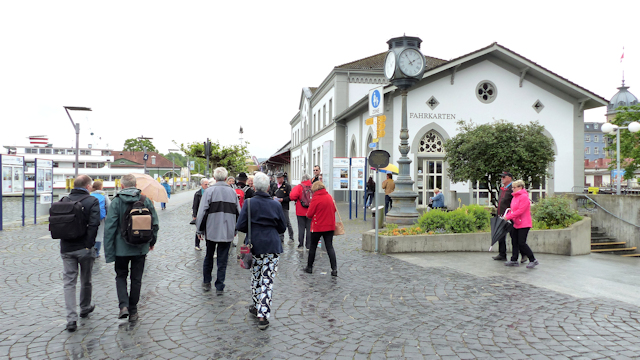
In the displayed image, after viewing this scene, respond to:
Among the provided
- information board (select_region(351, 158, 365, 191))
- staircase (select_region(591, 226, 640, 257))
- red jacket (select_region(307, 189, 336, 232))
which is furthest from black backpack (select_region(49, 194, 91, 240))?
staircase (select_region(591, 226, 640, 257))

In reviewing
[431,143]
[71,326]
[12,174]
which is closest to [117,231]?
[71,326]

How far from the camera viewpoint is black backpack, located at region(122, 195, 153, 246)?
4.95 metres

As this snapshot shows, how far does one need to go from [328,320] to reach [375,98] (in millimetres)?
5925

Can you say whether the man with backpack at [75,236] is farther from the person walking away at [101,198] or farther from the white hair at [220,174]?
the white hair at [220,174]

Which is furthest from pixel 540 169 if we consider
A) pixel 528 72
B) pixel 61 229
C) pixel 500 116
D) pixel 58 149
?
pixel 58 149

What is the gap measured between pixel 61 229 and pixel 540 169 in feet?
53.2

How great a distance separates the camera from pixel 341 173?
58.7 ft

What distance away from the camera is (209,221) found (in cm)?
656

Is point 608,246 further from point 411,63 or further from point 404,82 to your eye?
point 411,63

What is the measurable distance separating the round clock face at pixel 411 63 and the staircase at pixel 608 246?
763 cm

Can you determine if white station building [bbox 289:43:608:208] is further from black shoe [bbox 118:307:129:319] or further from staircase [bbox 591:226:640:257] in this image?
black shoe [bbox 118:307:129:319]

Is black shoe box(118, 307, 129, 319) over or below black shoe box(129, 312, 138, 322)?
over

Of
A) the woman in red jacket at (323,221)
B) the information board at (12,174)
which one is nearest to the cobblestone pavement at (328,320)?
the woman in red jacket at (323,221)

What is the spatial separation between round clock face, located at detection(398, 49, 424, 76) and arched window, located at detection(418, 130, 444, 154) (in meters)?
9.44
